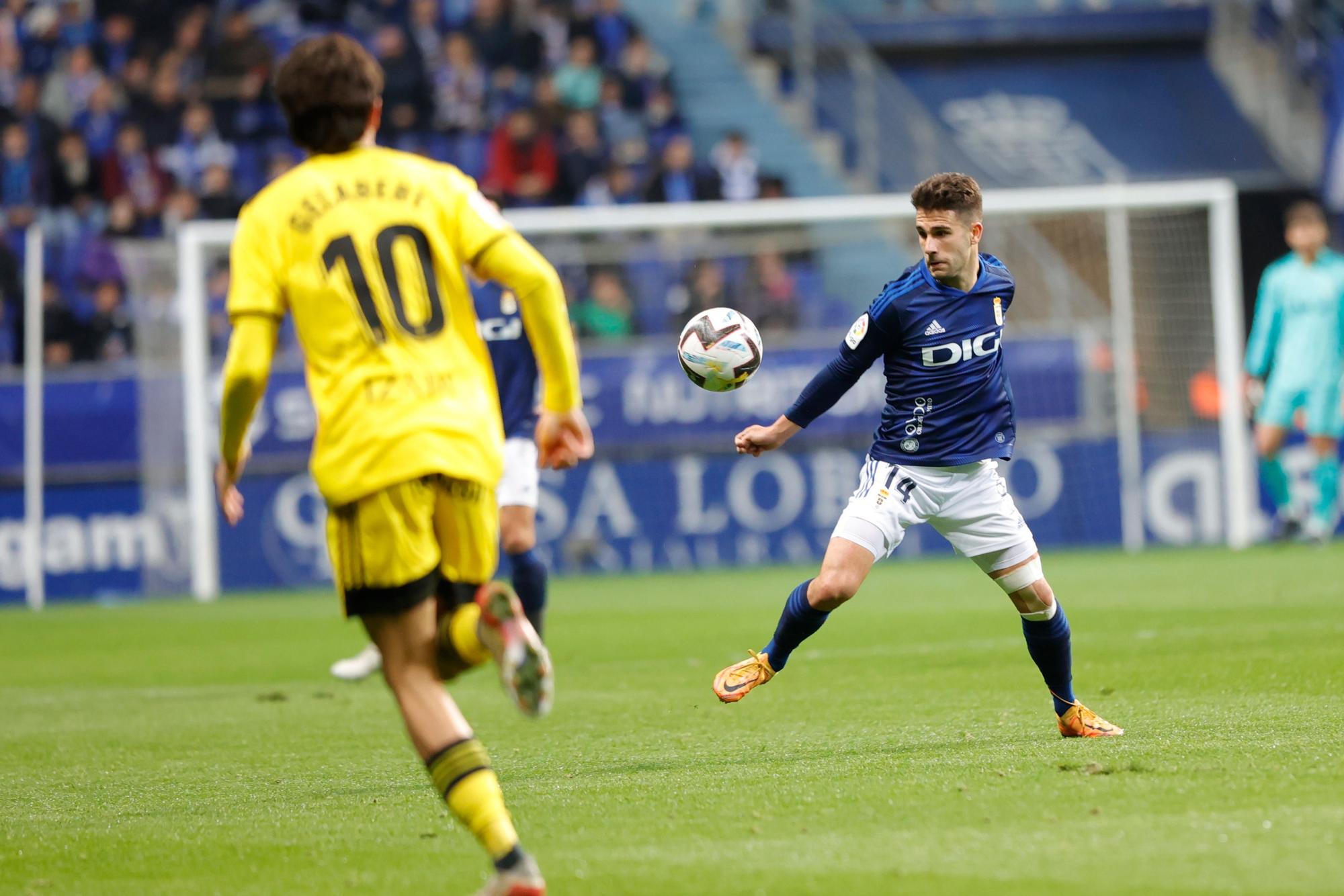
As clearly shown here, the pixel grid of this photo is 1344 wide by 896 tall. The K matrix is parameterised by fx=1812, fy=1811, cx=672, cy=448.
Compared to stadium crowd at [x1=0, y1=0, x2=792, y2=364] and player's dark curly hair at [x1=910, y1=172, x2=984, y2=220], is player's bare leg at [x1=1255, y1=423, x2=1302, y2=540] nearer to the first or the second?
stadium crowd at [x1=0, y1=0, x2=792, y2=364]

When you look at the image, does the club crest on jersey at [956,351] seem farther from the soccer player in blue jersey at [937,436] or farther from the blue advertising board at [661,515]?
the blue advertising board at [661,515]

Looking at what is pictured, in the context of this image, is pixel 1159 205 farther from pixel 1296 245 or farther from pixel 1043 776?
pixel 1043 776

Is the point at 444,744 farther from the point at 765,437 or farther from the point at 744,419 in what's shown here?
the point at 744,419

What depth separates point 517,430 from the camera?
8.32 metres

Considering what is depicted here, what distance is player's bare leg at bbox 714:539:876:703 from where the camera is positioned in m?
6.06

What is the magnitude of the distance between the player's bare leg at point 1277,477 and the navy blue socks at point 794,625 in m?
9.28

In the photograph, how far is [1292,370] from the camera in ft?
47.9

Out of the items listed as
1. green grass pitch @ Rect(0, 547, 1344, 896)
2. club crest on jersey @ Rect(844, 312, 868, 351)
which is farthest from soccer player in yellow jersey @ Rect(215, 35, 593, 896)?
club crest on jersey @ Rect(844, 312, 868, 351)

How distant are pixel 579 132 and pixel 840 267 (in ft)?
11.2

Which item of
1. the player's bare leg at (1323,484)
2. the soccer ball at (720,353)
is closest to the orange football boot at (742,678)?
the soccer ball at (720,353)

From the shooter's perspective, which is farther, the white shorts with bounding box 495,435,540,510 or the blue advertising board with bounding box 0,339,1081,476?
the blue advertising board with bounding box 0,339,1081,476

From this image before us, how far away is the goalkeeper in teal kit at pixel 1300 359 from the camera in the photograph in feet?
47.1

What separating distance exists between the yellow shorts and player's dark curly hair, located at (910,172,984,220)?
2.51 metres

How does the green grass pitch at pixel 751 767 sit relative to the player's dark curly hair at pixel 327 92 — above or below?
below
